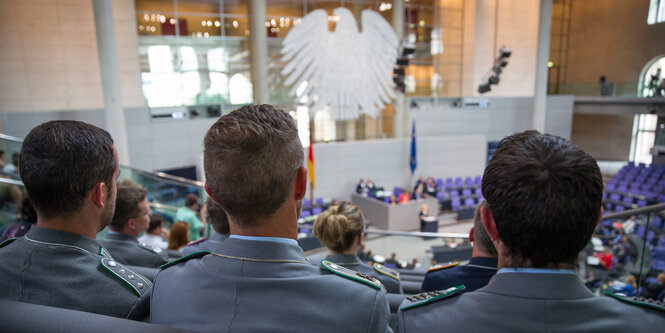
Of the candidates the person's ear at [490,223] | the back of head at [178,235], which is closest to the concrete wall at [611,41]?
the back of head at [178,235]

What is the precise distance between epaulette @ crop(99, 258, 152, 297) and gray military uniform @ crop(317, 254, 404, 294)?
42.0 inches

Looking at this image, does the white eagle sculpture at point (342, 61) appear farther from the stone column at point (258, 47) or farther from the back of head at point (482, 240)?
the back of head at point (482, 240)

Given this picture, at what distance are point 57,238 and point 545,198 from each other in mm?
1288

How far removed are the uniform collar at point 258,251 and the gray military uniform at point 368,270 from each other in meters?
1.03

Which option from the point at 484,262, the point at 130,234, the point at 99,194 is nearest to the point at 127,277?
the point at 99,194

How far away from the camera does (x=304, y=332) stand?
745mm

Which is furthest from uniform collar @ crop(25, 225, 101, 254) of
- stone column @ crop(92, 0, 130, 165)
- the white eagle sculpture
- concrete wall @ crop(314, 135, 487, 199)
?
the white eagle sculpture

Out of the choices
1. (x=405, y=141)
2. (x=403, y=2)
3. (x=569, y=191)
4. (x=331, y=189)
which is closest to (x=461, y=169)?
(x=405, y=141)

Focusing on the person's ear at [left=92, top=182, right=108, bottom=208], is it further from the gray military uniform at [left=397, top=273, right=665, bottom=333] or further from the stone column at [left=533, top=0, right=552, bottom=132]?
the stone column at [left=533, top=0, right=552, bottom=132]

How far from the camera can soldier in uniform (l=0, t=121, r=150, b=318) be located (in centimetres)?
101

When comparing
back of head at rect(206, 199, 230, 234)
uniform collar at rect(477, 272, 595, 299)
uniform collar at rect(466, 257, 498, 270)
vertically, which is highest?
uniform collar at rect(477, 272, 595, 299)

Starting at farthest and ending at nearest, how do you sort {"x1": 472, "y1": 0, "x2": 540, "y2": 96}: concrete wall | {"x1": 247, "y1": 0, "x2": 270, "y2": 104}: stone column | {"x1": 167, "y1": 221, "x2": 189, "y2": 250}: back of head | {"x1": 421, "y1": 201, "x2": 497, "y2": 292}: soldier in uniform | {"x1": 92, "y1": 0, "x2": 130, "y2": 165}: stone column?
{"x1": 472, "y1": 0, "x2": 540, "y2": 96}: concrete wall, {"x1": 247, "y1": 0, "x2": 270, "y2": 104}: stone column, {"x1": 92, "y1": 0, "x2": 130, "y2": 165}: stone column, {"x1": 167, "y1": 221, "x2": 189, "y2": 250}: back of head, {"x1": 421, "y1": 201, "x2": 497, "y2": 292}: soldier in uniform

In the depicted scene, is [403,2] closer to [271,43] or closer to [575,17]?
[271,43]

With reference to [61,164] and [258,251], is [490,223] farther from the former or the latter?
[61,164]
